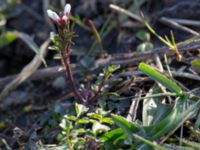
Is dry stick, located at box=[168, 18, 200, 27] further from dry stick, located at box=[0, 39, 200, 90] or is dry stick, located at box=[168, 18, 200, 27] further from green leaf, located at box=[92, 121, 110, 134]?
green leaf, located at box=[92, 121, 110, 134]

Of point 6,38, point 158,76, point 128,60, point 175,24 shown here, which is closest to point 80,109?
point 158,76

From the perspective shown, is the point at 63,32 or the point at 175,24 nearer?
the point at 63,32

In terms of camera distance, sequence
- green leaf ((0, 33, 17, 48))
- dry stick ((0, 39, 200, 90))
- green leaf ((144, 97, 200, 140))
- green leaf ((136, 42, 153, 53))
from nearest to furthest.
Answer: green leaf ((144, 97, 200, 140)) → dry stick ((0, 39, 200, 90)) → green leaf ((136, 42, 153, 53)) → green leaf ((0, 33, 17, 48))

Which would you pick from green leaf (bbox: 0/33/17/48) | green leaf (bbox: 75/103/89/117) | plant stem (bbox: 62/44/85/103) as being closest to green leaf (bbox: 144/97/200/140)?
green leaf (bbox: 75/103/89/117)

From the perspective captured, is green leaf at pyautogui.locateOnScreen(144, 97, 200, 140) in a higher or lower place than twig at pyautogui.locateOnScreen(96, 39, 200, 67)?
lower

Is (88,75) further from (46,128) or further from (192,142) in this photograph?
(192,142)

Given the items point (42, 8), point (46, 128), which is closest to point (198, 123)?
point (46, 128)

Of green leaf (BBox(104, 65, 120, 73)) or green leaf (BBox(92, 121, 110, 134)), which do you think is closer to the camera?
green leaf (BBox(92, 121, 110, 134))

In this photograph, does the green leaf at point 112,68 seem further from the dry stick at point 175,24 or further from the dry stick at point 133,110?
the dry stick at point 175,24

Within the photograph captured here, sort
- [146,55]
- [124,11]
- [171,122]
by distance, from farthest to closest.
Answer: [124,11], [146,55], [171,122]

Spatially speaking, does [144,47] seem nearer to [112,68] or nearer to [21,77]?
[112,68]

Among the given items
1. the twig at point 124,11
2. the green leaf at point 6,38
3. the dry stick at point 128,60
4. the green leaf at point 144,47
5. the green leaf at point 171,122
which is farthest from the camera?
the green leaf at point 6,38

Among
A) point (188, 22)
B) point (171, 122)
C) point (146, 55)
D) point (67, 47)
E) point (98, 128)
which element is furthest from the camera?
point (188, 22)

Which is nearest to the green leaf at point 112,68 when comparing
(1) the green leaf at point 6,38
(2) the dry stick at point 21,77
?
(2) the dry stick at point 21,77
